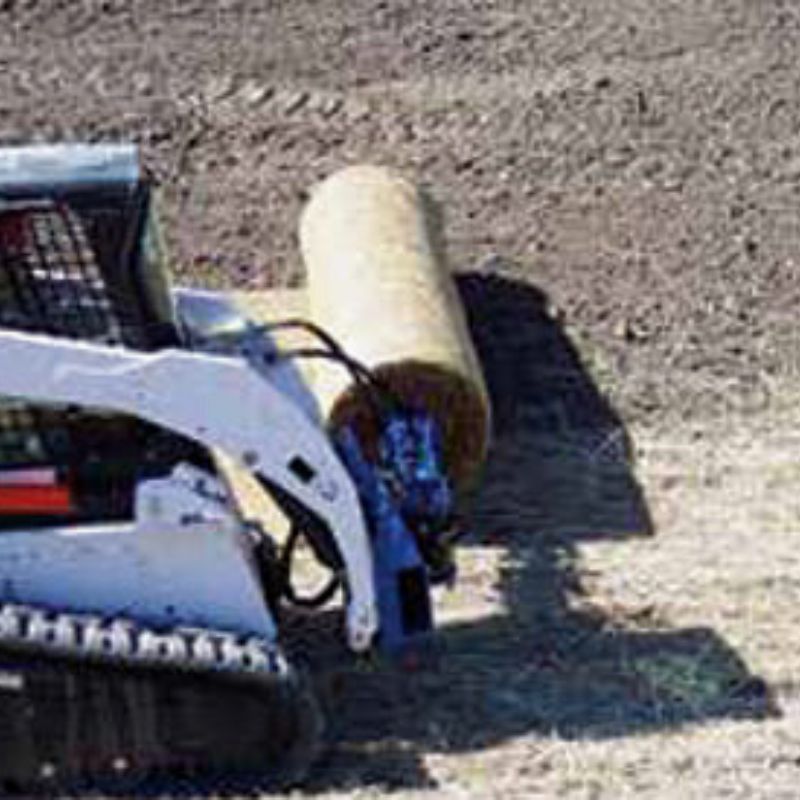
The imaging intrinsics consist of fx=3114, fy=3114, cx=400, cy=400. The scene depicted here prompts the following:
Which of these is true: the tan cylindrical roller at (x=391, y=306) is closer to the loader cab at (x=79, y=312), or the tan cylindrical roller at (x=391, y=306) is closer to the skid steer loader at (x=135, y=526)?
the skid steer loader at (x=135, y=526)

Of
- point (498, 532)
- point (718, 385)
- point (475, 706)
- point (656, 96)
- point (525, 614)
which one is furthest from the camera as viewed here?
point (656, 96)

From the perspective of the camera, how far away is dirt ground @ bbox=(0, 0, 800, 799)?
8.77 meters

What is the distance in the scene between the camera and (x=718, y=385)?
38.6ft

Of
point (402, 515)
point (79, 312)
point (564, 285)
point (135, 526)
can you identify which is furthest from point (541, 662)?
point (564, 285)

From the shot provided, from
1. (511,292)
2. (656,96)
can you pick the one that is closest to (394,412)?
(511,292)

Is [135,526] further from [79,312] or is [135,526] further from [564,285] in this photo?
[564,285]

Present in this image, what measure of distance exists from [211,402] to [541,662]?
1.47 meters

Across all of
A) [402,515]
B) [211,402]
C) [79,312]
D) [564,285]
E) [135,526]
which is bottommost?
[564,285]

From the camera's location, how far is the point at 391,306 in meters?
10.8

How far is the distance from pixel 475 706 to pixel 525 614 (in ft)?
2.47

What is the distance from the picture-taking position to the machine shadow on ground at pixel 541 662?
866 centimetres

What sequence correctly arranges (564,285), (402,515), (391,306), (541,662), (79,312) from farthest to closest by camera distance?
(564,285) < (391,306) < (541,662) < (402,515) < (79,312)

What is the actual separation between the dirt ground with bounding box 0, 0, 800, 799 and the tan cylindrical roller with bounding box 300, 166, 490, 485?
0.45m

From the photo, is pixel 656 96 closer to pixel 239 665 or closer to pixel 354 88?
pixel 354 88
